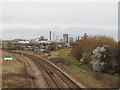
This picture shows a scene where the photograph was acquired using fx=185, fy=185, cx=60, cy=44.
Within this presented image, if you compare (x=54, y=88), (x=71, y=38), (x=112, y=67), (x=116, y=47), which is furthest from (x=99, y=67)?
(x=71, y=38)

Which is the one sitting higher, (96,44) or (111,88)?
(96,44)

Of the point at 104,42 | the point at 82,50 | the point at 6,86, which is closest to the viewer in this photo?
the point at 6,86

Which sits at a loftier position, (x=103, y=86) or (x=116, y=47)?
(x=116, y=47)

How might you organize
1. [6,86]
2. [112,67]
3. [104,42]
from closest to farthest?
[6,86], [112,67], [104,42]

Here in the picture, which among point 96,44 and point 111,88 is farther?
point 96,44

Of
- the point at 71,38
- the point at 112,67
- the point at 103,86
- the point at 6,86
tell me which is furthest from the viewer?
the point at 71,38

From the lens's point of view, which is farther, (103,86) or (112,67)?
(112,67)

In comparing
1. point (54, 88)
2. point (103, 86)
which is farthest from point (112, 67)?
point (54, 88)

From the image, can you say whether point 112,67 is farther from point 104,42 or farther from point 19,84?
point 19,84

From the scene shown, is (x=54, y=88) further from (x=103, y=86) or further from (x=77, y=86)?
(x=103, y=86)

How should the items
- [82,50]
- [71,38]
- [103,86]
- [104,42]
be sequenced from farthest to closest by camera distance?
[71,38] < [82,50] < [104,42] < [103,86]

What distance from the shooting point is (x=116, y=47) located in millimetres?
31375

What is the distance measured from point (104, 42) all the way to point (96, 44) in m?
1.82

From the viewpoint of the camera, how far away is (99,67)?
31469 millimetres
